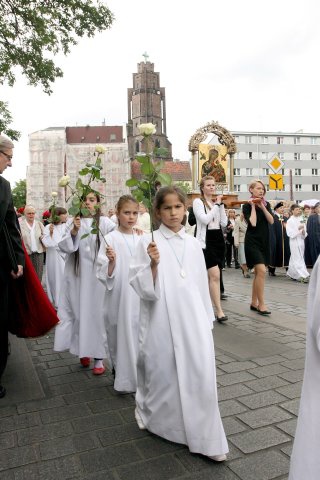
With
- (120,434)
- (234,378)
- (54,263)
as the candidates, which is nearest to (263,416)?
(234,378)

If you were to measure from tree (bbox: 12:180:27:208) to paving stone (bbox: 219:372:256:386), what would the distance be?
7670cm

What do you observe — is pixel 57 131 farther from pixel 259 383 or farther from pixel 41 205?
pixel 259 383

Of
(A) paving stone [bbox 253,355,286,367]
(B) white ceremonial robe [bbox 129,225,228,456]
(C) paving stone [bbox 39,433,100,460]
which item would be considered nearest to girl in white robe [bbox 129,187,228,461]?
(B) white ceremonial robe [bbox 129,225,228,456]

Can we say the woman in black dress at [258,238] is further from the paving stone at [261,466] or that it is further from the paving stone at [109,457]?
the paving stone at [109,457]

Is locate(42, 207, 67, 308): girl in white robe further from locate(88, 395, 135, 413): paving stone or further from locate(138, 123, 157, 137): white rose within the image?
locate(138, 123, 157, 137): white rose

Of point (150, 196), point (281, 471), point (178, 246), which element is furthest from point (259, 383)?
point (150, 196)

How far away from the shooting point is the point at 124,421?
3252 mm

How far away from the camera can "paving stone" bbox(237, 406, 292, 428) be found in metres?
3.13

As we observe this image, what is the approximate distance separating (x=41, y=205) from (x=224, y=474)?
55663 millimetres

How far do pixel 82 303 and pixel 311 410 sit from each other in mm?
3169

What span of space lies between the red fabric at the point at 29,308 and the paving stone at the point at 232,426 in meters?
1.99

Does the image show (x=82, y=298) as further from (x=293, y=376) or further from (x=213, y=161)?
(x=213, y=161)

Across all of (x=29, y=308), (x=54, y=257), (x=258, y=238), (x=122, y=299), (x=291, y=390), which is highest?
(x=258, y=238)

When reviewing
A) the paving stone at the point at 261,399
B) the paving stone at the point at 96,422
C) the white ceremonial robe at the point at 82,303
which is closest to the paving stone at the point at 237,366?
the paving stone at the point at 261,399
